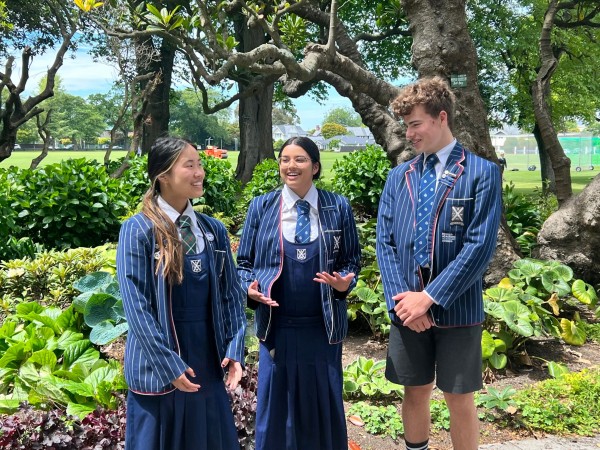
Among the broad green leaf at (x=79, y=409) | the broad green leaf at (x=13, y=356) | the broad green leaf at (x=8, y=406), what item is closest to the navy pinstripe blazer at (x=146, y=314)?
the broad green leaf at (x=79, y=409)

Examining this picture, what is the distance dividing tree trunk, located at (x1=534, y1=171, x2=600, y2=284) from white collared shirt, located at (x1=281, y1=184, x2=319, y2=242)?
15.1 feet

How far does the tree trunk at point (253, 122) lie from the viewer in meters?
17.8

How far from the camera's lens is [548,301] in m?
5.25

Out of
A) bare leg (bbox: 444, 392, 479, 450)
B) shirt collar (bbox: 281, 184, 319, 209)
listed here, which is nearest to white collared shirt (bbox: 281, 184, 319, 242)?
shirt collar (bbox: 281, 184, 319, 209)

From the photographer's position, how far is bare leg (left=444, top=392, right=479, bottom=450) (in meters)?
2.84

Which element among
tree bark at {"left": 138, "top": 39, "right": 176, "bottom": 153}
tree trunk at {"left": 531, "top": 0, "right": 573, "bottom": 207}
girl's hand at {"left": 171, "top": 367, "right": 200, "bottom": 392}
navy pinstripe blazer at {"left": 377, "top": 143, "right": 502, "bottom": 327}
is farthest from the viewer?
tree bark at {"left": 138, "top": 39, "right": 176, "bottom": 153}

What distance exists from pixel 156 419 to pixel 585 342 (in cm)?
454

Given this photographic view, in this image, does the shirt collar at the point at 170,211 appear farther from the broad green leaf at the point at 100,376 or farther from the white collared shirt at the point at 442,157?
the broad green leaf at the point at 100,376

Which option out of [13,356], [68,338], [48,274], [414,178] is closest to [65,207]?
[48,274]

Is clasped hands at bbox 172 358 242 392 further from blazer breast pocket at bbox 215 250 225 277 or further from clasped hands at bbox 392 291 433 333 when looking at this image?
clasped hands at bbox 392 291 433 333

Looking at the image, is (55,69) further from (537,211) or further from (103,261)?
(537,211)

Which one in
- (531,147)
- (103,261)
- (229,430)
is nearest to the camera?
(229,430)

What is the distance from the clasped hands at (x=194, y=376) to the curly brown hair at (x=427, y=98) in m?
1.39

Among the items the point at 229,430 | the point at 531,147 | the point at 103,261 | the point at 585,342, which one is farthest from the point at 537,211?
the point at 531,147
